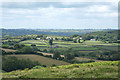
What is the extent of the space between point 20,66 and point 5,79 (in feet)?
140

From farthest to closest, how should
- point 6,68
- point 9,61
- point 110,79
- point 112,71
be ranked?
1. point 9,61
2. point 6,68
3. point 112,71
4. point 110,79

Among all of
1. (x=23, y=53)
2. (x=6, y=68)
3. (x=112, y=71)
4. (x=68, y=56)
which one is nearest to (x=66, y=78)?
(x=112, y=71)

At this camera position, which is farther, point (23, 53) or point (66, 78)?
point (23, 53)

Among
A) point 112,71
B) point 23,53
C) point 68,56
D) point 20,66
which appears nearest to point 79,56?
point 68,56

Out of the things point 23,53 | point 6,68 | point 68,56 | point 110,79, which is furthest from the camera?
point 68,56

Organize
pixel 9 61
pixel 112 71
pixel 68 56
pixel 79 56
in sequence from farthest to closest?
1. pixel 79 56
2. pixel 68 56
3. pixel 9 61
4. pixel 112 71

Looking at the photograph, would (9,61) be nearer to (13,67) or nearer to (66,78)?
(13,67)

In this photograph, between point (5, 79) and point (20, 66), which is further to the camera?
point (20, 66)

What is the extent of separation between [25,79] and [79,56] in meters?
95.8

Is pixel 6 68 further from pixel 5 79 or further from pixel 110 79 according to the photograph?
pixel 110 79

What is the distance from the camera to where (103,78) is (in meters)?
12.1

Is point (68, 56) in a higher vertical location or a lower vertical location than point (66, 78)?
lower

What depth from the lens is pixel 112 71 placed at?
14.1 m

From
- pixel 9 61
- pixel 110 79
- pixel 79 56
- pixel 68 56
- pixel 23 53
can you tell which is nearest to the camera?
pixel 110 79
